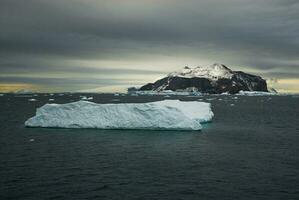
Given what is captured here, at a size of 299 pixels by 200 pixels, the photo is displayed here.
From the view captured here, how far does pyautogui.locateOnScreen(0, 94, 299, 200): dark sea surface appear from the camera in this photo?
17.7 m

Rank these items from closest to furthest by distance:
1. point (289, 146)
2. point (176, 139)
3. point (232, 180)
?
1. point (232, 180)
2. point (289, 146)
3. point (176, 139)

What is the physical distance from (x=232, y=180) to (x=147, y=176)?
15.6 feet

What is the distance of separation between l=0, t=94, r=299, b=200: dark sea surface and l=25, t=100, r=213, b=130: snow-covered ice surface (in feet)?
10.1

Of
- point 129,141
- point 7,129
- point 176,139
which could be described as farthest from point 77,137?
point 7,129

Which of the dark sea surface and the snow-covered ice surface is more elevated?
the snow-covered ice surface

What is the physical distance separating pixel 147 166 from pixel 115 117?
1851cm

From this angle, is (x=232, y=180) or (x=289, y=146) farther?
(x=289, y=146)

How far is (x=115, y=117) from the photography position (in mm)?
40812

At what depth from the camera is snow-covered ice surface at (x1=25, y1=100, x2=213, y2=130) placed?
3947 centimetres

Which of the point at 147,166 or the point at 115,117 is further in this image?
the point at 115,117

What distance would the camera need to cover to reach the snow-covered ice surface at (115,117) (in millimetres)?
39469

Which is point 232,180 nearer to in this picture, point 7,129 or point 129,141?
point 129,141

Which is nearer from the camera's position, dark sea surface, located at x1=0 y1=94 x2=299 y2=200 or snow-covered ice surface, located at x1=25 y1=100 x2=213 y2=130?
dark sea surface, located at x1=0 y1=94 x2=299 y2=200

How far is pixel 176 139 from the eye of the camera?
33.7 meters
